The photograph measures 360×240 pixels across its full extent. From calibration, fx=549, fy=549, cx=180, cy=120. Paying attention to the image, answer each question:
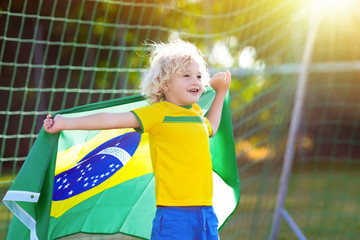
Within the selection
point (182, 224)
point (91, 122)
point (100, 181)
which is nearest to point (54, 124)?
point (91, 122)

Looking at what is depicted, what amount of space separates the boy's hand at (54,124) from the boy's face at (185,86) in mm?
506

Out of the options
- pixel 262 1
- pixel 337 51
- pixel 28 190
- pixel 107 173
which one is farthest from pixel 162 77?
pixel 337 51

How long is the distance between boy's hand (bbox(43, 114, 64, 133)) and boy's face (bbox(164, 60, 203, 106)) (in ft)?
1.66

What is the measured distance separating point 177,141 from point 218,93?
0.55m

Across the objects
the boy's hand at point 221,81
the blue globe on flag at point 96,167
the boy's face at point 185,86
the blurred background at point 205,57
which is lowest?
the blue globe on flag at point 96,167

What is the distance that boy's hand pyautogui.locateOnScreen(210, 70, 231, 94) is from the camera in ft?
9.39

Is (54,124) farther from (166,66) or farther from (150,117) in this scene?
(166,66)

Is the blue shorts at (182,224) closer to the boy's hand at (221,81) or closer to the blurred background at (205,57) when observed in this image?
the boy's hand at (221,81)

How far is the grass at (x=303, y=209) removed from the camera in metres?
5.30

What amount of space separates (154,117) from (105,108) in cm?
42

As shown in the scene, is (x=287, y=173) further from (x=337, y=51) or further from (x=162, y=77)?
(x=337, y=51)

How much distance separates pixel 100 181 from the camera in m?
2.73

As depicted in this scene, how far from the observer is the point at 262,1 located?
16.8 ft

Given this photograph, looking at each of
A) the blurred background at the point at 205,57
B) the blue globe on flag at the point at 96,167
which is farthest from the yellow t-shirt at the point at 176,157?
the blurred background at the point at 205,57
